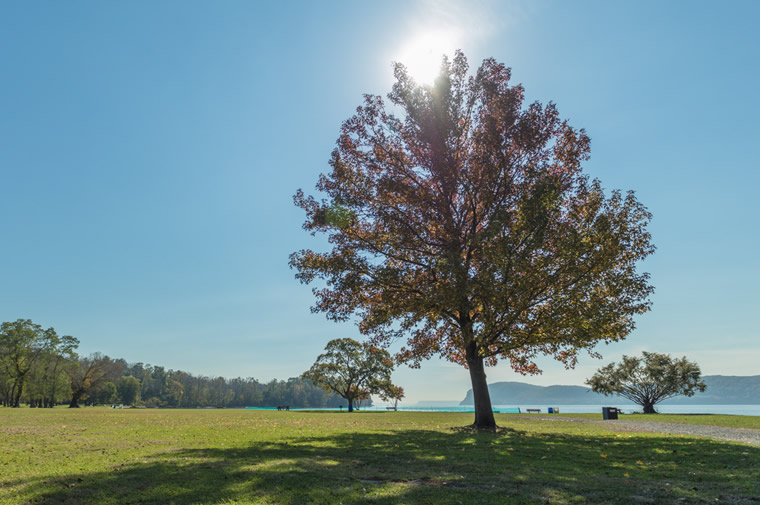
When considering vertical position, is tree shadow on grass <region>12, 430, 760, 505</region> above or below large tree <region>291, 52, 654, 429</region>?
below

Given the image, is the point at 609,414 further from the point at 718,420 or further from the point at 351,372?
the point at 351,372

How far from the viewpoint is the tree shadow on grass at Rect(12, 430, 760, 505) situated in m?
6.96

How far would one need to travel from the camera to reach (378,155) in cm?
2494

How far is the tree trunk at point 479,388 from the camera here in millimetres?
23266

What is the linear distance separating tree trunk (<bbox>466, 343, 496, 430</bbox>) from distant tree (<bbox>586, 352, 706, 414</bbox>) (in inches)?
1779

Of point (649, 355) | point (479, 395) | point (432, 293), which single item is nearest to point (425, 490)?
point (432, 293)

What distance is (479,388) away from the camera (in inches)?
941

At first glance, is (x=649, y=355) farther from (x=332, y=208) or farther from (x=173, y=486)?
(x=173, y=486)

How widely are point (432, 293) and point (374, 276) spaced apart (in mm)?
3168

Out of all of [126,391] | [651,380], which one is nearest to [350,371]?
[651,380]

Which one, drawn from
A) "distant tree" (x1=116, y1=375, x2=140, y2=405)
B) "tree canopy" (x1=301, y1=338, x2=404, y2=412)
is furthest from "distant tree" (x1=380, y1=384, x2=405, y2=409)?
"distant tree" (x1=116, y1=375, x2=140, y2=405)

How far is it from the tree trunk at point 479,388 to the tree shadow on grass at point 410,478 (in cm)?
998

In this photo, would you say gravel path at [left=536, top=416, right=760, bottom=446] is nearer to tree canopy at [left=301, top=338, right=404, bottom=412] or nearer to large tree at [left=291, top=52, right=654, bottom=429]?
large tree at [left=291, top=52, right=654, bottom=429]

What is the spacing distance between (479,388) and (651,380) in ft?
155
